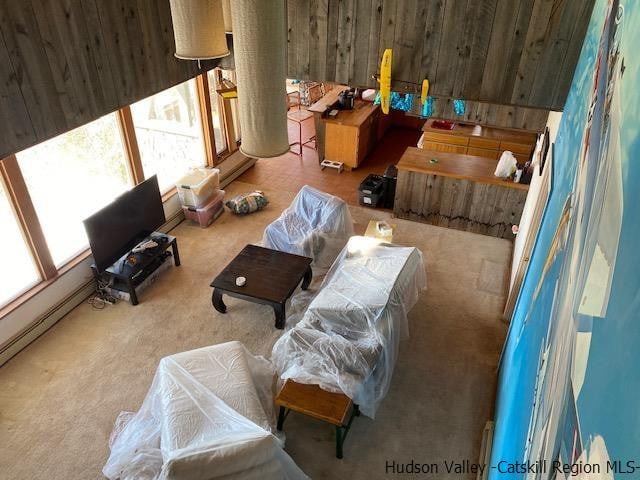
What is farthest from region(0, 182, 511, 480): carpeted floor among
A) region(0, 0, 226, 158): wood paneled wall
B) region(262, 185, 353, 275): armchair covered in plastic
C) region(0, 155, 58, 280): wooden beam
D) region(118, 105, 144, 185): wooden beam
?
region(0, 0, 226, 158): wood paneled wall

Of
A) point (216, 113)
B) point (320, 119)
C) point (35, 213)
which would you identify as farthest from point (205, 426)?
point (320, 119)

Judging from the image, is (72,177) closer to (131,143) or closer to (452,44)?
(131,143)

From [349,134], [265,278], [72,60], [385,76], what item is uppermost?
[72,60]

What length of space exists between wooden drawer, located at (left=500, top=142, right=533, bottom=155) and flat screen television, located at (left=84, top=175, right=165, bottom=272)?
4.86m

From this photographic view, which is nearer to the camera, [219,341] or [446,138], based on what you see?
[219,341]

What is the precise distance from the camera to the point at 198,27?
97.0 inches

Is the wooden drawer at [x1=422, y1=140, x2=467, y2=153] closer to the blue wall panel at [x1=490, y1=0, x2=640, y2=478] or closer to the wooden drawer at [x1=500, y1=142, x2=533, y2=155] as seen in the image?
the wooden drawer at [x1=500, y1=142, x2=533, y2=155]

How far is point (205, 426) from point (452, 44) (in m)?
3.64

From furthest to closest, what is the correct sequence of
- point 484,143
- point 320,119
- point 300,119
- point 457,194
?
point 300,119
point 320,119
point 484,143
point 457,194

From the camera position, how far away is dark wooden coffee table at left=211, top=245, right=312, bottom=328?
449cm

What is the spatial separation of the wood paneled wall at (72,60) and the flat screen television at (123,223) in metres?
0.94

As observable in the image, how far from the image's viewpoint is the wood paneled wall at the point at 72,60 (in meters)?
3.27

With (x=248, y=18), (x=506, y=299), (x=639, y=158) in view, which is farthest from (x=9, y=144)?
(x=506, y=299)

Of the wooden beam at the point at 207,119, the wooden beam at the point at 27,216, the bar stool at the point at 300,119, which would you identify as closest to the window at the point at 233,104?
the wooden beam at the point at 207,119
